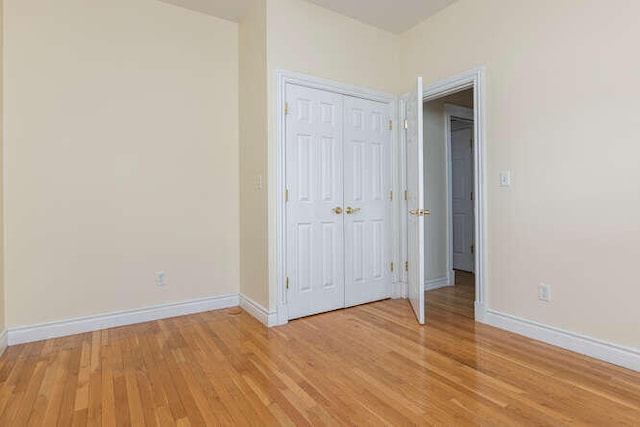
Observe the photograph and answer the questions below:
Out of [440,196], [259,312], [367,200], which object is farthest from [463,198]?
[259,312]

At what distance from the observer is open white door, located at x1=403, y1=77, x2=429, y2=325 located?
2947 mm

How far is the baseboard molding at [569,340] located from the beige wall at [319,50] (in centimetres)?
187

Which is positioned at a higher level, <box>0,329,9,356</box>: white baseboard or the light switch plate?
the light switch plate

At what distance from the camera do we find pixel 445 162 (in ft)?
14.1

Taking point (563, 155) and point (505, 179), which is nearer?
point (563, 155)

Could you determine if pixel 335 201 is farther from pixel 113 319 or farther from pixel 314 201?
pixel 113 319

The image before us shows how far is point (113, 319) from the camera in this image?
2996mm

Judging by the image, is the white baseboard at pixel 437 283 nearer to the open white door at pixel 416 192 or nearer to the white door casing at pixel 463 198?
the open white door at pixel 416 192

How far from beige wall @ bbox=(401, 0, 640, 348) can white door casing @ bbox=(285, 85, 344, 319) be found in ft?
4.27

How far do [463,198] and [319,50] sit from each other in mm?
Answer: 3267

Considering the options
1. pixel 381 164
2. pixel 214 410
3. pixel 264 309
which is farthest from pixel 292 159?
pixel 214 410

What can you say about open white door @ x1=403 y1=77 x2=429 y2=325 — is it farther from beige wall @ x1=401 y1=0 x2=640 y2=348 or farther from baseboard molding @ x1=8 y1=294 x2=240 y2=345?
baseboard molding @ x1=8 y1=294 x2=240 y2=345

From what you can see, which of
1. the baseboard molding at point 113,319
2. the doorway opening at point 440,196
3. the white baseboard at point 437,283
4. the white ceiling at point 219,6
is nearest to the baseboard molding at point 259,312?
the baseboard molding at point 113,319

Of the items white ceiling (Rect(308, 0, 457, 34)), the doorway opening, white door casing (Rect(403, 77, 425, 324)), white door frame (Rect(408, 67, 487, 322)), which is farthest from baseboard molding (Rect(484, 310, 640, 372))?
white ceiling (Rect(308, 0, 457, 34))
